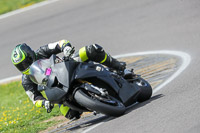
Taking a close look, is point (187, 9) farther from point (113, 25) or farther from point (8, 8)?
point (8, 8)

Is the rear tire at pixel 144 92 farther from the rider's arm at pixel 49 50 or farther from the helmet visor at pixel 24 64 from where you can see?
the helmet visor at pixel 24 64

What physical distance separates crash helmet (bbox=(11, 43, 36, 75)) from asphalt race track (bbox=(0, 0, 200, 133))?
5.09ft

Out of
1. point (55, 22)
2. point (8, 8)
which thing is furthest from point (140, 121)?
point (8, 8)

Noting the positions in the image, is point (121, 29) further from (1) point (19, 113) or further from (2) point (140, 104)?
(2) point (140, 104)

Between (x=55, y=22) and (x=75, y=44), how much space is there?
2113 mm

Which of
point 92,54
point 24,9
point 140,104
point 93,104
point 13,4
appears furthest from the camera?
point 13,4

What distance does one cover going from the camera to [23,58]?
7137mm

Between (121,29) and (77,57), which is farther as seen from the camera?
(121,29)

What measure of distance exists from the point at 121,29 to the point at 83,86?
300 inches

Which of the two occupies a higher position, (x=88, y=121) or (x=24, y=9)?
(x=88, y=121)

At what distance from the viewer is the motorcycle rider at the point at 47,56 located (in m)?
7.00

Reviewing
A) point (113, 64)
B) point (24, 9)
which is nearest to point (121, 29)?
point (24, 9)

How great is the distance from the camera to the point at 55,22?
15609 mm

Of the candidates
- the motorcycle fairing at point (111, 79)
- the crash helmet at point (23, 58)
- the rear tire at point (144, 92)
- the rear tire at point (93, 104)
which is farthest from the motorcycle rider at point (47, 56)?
the rear tire at point (93, 104)
